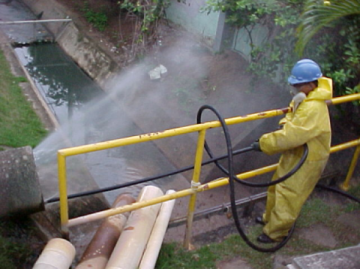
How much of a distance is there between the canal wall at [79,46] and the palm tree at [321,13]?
5369 mm

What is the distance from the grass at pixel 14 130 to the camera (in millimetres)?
2926

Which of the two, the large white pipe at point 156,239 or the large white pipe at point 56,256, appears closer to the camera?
the large white pipe at point 56,256

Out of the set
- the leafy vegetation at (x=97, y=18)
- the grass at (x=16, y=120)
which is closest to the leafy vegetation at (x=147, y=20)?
the leafy vegetation at (x=97, y=18)

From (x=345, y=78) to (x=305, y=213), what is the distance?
158cm

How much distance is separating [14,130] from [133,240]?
342 centimetres

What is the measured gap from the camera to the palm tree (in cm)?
405

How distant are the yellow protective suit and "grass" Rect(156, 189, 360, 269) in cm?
18

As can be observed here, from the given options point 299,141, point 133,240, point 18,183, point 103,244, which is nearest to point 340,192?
point 299,141

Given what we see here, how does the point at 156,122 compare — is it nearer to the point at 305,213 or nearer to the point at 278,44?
the point at 278,44

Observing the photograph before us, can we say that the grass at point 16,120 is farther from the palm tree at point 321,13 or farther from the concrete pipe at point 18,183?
the palm tree at point 321,13

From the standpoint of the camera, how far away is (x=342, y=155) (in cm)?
473

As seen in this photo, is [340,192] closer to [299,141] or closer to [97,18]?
[299,141]

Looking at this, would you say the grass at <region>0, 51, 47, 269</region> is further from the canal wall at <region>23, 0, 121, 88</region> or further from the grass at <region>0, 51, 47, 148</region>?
the canal wall at <region>23, 0, 121, 88</region>

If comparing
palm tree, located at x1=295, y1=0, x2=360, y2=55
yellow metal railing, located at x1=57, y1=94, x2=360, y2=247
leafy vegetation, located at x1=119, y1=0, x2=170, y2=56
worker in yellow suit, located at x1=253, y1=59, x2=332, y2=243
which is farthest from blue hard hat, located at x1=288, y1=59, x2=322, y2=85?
leafy vegetation, located at x1=119, y1=0, x2=170, y2=56
